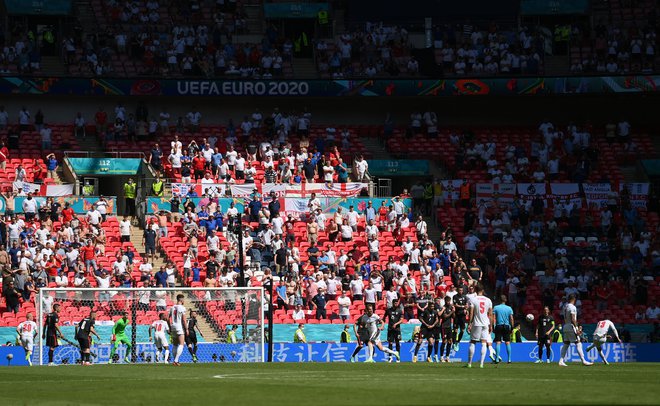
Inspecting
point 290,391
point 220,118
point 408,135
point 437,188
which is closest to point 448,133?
point 408,135

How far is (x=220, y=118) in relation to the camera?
175 ft

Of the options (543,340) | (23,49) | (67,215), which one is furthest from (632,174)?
(23,49)

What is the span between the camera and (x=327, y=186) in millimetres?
47000

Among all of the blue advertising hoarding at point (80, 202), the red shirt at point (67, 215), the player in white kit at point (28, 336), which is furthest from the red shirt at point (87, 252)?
the player in white kit at point (28, 336)

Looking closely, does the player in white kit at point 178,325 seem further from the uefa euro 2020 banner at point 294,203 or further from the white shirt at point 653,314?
the white shirt at point 653,314

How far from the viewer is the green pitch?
16938 millimetres

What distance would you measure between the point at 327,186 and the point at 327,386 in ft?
90.0

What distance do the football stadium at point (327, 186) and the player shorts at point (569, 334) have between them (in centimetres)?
5

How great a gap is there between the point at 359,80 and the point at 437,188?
267 inches

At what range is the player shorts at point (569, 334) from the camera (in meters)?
29.5

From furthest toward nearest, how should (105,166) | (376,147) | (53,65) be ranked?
(376,147)
(53,65)
(105,166)

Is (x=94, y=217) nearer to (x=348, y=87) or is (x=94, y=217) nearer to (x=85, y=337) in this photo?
(x=85, y=337)

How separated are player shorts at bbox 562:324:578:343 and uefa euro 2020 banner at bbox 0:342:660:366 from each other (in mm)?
5209

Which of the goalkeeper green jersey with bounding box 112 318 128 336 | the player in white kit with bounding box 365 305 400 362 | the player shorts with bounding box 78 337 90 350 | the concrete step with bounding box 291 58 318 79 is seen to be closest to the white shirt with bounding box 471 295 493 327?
the player in white kit with bounding box 365 305 400 362
